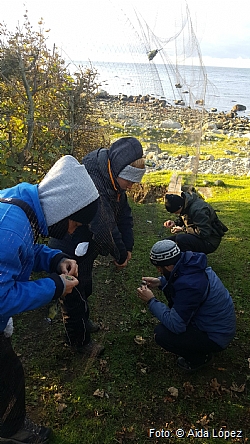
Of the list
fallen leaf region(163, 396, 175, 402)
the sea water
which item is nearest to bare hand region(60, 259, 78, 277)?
fallen leaf region(163, 396, 175, 402)

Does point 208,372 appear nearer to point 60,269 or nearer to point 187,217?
point 60,269

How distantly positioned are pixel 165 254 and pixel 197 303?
50cm

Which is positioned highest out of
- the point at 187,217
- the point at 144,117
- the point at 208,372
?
the point at 144,117

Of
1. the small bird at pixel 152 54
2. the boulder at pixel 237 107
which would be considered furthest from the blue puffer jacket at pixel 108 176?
the boulder at pixel 237 107

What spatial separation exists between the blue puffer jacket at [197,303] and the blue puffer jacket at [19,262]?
120cm

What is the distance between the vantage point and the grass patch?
2900 mm

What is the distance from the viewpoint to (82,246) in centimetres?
326

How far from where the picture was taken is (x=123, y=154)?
3199 millimetres

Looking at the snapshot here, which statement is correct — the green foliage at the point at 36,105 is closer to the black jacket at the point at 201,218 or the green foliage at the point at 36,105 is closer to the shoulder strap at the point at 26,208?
the black jacket at the point at 201,218

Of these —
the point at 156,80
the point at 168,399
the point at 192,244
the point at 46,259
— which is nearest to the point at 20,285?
the point at 46,259

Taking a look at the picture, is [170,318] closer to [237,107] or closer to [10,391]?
[10,391]

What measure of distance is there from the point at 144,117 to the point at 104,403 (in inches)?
144

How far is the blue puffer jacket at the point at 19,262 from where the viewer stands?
77.6 inches

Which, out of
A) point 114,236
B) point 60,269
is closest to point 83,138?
point 114,236
